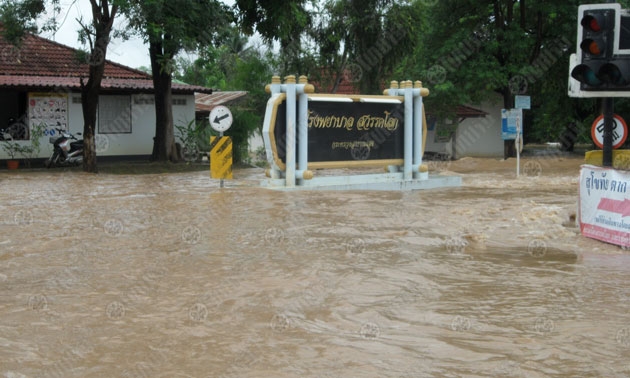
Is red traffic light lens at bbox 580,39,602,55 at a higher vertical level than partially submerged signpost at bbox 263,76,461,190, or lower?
higher

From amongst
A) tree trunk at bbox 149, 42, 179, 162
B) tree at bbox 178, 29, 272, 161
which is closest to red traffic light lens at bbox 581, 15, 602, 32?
tree at bbox 178, 29, 272, 161

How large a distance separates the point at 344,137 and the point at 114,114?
13294 mm

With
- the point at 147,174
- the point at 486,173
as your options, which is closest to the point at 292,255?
the point at 147,174

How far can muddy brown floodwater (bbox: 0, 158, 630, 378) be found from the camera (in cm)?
512

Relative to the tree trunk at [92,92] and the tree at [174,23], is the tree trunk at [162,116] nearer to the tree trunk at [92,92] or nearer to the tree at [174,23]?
the tree at [174,23]

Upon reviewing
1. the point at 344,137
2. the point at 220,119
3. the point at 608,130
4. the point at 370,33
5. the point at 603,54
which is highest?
the point at 370,33

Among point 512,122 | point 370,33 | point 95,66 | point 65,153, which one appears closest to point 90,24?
point 95,66

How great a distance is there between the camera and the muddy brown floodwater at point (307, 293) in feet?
16.8

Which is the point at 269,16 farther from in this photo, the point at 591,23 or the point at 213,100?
the point at 591,23

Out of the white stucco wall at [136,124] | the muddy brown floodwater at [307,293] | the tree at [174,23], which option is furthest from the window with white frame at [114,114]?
the muddy brown floodwater at [307,293]

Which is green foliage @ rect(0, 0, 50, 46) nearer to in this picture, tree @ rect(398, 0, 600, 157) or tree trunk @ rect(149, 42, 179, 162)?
tree trunk @ rect(149, 42, 179, 162)

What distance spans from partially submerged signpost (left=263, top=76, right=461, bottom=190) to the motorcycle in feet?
34.5

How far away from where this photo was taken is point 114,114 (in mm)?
27766

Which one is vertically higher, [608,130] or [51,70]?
[51,70]
